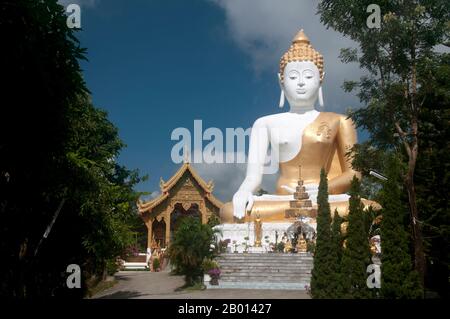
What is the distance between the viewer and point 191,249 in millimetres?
15609

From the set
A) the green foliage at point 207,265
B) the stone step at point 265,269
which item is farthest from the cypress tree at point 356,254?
the green foliage at point 207,265

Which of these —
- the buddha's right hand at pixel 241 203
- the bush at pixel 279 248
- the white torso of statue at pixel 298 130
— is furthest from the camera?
the white torso of statue at pixel 298 130

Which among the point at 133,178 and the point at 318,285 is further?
the point at 133,178

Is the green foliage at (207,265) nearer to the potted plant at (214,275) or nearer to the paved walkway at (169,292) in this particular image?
the potted plant at (214,275)

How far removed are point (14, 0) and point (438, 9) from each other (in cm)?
805

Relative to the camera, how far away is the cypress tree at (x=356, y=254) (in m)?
10.7

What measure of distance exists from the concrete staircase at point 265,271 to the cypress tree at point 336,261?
3.07 metres

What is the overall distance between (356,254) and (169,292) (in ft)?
19.8

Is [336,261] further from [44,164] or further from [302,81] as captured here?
[302,81]

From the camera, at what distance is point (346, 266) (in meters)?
10.9

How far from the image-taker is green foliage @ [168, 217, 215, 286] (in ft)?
51.3

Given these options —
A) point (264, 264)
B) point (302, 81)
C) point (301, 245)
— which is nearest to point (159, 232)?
point (302, 81)

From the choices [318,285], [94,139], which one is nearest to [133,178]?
[94,139]

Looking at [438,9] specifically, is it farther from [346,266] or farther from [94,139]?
[94,139]
